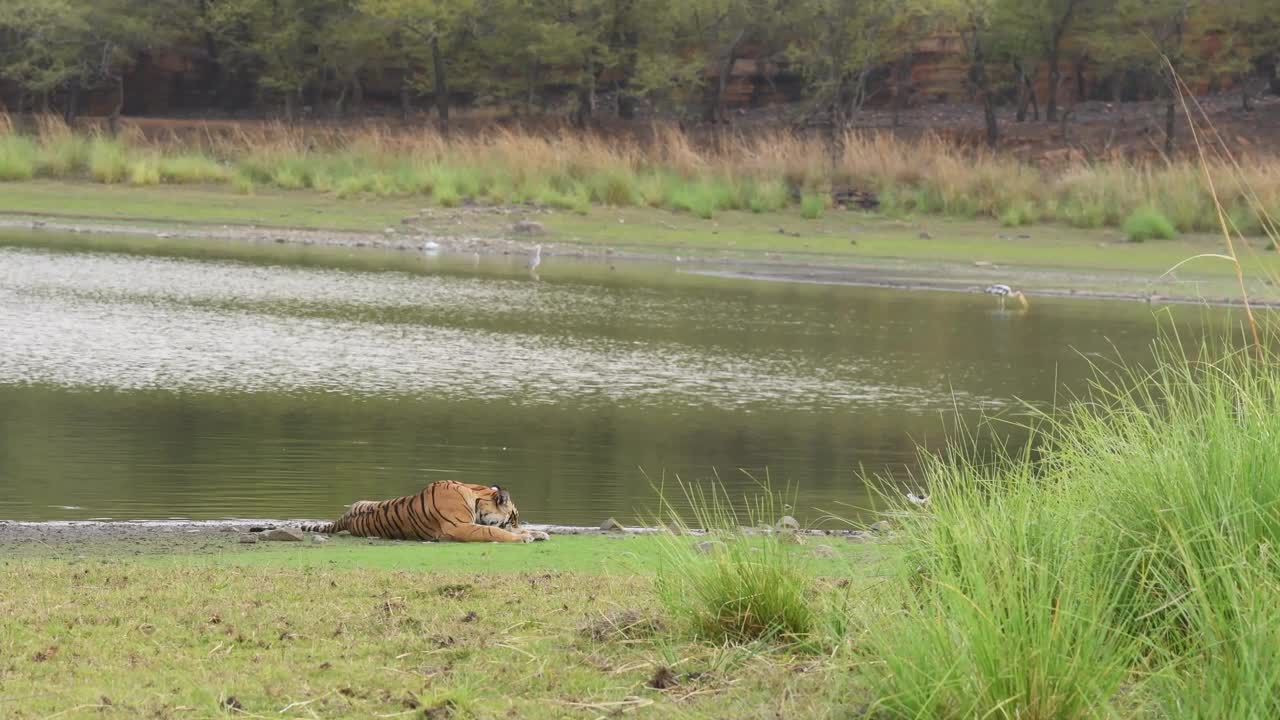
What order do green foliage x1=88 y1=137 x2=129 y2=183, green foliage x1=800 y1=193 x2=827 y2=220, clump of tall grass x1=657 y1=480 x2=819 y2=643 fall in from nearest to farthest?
clump of tall grass x1=657 y1=480 x2=819 y2=643 < green foliage x1=800 y1=193 x2=827 y2=220 < green foliage x1=88 y1=137 x2=129 y2=183

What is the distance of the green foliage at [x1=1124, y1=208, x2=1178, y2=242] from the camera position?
28656mm

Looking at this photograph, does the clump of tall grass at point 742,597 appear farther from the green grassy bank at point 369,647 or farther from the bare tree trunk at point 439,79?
the bare tree trunk at point 439,79

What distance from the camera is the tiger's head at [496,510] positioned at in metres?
7.84

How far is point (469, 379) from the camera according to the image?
45.4 feet

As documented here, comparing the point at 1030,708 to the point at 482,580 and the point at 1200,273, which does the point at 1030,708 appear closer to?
the point at 482,580

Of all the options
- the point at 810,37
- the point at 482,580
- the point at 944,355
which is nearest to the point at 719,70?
the point at 810,37

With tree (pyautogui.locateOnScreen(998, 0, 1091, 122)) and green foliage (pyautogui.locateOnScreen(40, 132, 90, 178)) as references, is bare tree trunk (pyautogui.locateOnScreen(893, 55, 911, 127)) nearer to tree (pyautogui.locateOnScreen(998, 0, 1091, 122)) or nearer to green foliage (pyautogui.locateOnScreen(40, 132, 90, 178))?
tree (pyautogui.locateOnScreen(998, 0, 1091, 122))

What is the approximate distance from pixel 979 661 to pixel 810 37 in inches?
1800

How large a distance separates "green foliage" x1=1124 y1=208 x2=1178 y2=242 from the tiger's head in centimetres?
2319

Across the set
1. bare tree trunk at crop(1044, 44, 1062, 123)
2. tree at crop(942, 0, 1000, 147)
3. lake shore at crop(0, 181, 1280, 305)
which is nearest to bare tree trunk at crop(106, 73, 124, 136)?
lake shore at crop(0, 181, 1280, 305)

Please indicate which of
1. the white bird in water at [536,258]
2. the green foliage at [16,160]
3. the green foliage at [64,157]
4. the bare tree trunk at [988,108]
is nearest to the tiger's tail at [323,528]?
the white bird in water at [536,258]

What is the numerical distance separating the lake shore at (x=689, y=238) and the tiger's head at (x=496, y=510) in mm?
17016

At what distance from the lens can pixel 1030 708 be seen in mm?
3988

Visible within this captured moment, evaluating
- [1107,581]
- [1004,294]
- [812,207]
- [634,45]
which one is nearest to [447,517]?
[1107,581]
